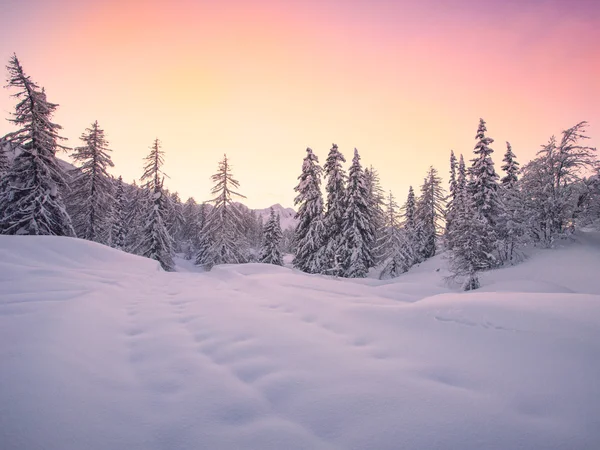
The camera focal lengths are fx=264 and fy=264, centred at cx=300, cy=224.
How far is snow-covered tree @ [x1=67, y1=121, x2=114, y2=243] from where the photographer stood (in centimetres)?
2122

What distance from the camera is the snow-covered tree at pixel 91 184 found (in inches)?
835

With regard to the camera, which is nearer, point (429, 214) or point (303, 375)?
point (303, 375)

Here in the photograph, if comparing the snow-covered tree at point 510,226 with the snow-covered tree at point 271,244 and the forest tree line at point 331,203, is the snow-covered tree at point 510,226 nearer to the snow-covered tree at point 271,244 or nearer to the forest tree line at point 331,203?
the forest tree line at point 331,203

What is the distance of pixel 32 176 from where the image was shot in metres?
15.3

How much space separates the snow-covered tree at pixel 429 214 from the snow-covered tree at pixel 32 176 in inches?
1416

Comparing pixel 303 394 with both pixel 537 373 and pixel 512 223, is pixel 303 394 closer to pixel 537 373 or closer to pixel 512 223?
pixel 537 373

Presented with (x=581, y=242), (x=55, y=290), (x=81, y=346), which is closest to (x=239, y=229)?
(x=55, y=290)

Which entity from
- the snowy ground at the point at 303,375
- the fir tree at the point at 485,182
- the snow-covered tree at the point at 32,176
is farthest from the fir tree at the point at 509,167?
the snow-covered tree at the point at 32,176

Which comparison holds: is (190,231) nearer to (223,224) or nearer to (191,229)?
(191,229)

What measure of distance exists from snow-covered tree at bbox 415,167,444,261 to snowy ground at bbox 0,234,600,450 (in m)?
33.5

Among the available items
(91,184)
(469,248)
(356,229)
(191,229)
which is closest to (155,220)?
(91,184)

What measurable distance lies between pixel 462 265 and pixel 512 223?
895 cm

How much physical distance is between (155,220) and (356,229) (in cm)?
1760

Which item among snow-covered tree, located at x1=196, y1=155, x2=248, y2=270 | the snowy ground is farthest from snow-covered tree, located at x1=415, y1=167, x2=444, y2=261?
the snowy ground
